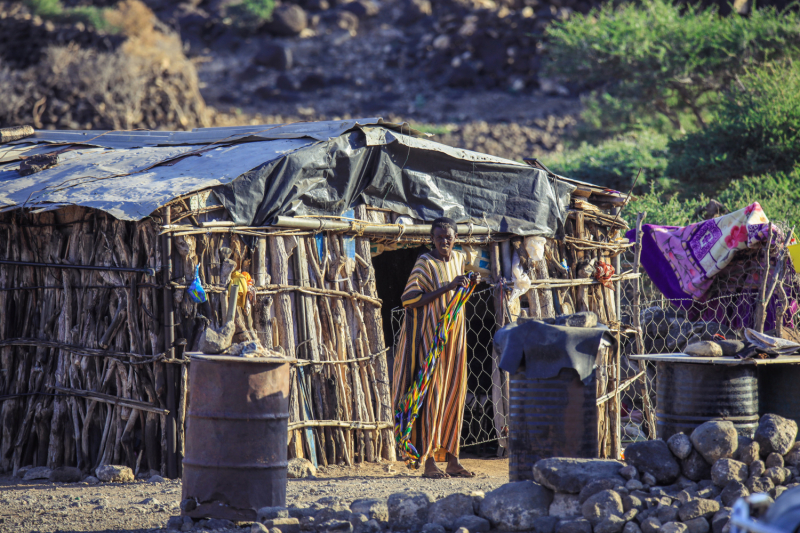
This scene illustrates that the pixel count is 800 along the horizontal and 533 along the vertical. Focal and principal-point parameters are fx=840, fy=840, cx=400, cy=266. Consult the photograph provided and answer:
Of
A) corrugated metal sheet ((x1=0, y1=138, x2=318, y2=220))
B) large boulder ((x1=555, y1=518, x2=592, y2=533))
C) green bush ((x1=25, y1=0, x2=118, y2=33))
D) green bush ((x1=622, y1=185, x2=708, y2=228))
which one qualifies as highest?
green bush ((x1=25, y1=0, x2=118, y2=33))

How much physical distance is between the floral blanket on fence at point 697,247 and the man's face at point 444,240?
306 cm

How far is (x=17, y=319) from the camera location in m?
6.83

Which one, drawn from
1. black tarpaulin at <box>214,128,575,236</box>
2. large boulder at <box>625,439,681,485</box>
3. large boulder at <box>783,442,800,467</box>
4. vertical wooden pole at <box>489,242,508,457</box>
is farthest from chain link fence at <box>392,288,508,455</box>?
large boulder at <box>783,442,800,467</box>

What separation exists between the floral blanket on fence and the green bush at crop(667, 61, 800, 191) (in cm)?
677

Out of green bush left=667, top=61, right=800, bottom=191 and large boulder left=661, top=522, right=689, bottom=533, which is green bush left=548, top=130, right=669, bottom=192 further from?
large boulder left=661, top=522, right=689, bottom=533

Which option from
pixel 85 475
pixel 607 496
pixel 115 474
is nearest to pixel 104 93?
pixel 85 475

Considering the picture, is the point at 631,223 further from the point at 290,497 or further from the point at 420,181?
the point at 290,497

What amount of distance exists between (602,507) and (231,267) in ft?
10.4

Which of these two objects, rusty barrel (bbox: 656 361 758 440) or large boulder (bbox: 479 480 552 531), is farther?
rusty barrel (bbox: 656 361 758 440)

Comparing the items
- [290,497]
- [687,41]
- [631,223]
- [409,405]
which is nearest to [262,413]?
[290,497]

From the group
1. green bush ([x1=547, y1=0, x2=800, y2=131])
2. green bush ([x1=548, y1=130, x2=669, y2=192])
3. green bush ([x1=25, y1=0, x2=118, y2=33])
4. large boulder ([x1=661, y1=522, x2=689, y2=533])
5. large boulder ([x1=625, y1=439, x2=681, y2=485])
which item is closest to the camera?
large boulder ([x1=661, y1=522, x2=689, y2=533])

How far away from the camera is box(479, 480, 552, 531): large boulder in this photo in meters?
4.36

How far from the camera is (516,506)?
4.39m

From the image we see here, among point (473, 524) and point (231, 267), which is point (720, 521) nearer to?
point (473, 524)
